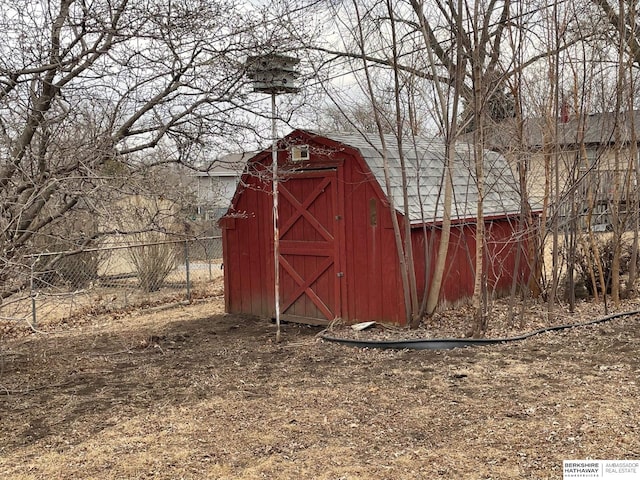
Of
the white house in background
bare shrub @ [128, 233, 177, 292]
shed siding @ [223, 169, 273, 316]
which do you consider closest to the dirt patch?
shed siding @ [223, 169, 273, 316]

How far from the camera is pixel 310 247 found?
9.02 m

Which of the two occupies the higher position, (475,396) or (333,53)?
(333,53)

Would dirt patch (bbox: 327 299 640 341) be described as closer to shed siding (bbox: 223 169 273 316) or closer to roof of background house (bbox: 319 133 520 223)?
roof of background house (bbox: 319 133 520 223)

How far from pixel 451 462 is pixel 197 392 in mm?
2628

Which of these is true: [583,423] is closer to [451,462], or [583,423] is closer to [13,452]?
[451,462]

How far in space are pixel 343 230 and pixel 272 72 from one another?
250 centimetres

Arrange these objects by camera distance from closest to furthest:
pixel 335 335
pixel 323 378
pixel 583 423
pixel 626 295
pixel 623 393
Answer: pixel 583 423, pixel 623 393, pixel 323 378, pixel 335 335, pixel 626 295

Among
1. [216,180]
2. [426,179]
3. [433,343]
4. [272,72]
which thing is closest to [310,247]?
[426,179]

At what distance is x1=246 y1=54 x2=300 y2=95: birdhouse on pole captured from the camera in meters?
6.65

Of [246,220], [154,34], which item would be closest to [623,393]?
[154,34]

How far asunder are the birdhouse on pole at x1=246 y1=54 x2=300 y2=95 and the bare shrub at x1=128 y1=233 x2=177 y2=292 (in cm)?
631

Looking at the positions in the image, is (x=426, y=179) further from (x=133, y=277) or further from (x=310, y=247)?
(x=133, y=277)

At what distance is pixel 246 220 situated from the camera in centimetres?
980

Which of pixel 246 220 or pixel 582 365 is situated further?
pixel 246 220
